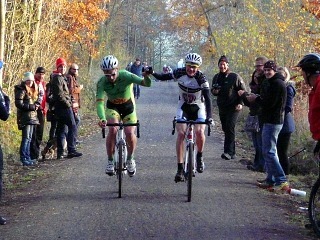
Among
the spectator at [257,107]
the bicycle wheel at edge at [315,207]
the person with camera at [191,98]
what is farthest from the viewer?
the spectator at [257,107]

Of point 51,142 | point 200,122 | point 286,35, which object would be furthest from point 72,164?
point 286,35

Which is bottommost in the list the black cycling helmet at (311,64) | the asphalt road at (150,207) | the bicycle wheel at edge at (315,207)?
the asphalt road at (150,207)

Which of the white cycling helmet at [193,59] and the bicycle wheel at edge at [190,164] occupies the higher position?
the white cycling helmet at [193,59]

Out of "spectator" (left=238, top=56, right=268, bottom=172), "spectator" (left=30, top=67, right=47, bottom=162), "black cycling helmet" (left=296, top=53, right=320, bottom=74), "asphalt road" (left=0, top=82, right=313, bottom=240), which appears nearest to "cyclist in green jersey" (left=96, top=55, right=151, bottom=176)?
"asphalt road" (left=0, top=82, right=313, bottom=240)

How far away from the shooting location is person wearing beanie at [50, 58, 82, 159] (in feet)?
51.4

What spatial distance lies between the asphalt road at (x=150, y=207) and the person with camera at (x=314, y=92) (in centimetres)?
130

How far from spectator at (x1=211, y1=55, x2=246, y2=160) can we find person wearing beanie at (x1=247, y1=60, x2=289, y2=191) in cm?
361

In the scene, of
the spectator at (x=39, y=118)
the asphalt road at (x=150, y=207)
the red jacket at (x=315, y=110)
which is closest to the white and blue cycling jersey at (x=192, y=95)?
the asphalt road at (x=150, y=207)

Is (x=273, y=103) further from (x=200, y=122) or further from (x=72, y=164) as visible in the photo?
(x=72, y=164)

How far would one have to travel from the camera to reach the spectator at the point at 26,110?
14.8 m

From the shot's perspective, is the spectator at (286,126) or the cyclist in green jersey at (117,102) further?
the spectator at (286,126)

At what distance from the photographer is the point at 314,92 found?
8461 mm

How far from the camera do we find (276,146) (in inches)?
510

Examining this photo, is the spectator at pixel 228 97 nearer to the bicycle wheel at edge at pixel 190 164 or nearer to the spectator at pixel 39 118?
the spectator at pixel 39 118
